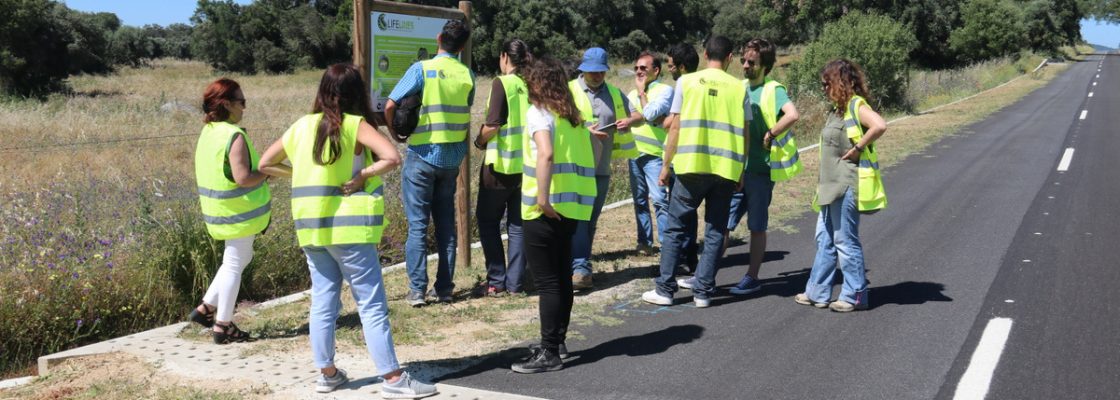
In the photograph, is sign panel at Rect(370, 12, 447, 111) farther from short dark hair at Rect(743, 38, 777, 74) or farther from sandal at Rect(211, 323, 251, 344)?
short dark hair at Rect(743, 38, 777, 74)

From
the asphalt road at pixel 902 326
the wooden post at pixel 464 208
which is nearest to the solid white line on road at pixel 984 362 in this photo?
the asphalt road at pixel 902 326

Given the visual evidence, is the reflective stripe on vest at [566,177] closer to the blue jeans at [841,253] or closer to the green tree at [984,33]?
the blue jeans at [841,253]

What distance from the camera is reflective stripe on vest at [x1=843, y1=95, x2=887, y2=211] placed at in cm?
615

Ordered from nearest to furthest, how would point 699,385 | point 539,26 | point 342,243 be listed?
point 342,243, point 699,385, point 539,26

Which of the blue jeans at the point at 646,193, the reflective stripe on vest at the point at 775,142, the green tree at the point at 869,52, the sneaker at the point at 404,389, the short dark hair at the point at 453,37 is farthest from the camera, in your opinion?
the green tree at the point at 869,52

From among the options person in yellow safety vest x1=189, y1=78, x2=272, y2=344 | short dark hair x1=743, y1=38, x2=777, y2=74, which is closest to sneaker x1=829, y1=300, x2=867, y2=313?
short dark hair x1=743, y1=38, x2=777, y2=74

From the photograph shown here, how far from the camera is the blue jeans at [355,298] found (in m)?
4.56

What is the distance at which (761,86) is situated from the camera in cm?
687

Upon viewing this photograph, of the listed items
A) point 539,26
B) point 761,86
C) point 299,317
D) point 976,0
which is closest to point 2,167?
point 299,317

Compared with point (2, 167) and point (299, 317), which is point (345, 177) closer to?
point (299, 317)

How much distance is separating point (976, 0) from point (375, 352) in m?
64.1

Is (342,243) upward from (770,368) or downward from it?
upward

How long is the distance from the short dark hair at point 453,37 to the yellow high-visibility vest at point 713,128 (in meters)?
1.55

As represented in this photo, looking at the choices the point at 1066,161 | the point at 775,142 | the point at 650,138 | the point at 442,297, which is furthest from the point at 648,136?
the point at 1066,161
